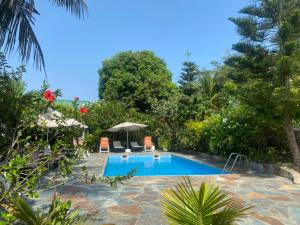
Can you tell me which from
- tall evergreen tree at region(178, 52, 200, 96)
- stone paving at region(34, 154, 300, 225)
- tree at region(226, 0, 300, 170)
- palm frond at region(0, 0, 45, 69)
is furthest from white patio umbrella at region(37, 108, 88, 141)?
tall evergreen tree at region(178, 52, 200, 96)

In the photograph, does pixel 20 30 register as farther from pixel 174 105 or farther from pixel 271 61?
pixel 174 105

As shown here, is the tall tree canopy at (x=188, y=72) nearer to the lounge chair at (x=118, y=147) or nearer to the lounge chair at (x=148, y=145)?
the lounge chair at (x=148, y=145)

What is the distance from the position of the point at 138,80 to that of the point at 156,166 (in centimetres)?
989

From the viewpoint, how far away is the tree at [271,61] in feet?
27.3

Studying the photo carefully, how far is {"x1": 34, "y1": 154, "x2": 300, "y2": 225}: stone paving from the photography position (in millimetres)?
5000

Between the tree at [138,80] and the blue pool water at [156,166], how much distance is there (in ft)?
19.4

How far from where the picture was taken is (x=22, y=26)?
762cm

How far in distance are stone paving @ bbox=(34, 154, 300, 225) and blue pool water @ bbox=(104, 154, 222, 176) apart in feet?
9.00

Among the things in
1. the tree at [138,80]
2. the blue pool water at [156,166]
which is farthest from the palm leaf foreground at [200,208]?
the tree at [138,80]

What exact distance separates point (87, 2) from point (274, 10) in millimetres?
5161

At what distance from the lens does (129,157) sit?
16.4m

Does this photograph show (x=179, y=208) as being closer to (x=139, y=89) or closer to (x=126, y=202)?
(x=126, y=202)

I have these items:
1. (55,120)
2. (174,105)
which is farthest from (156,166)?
(55,120)

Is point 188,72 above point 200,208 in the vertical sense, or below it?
above
